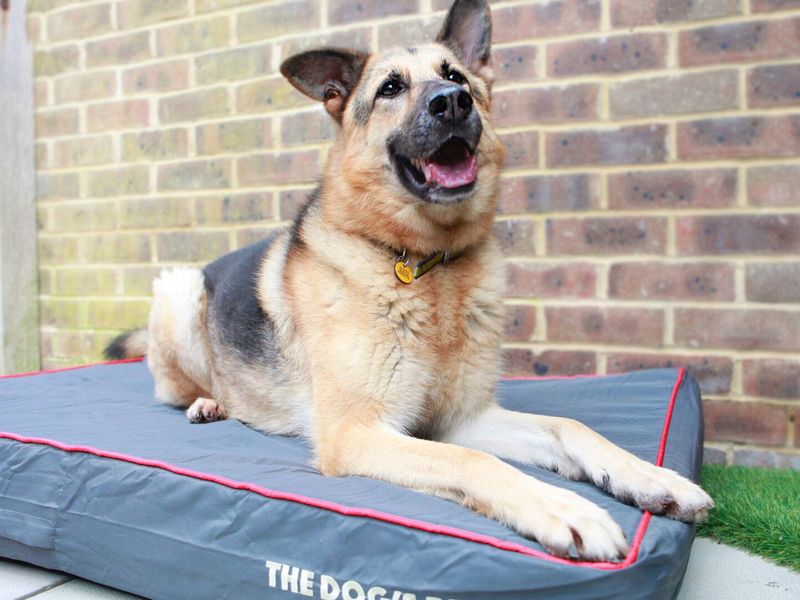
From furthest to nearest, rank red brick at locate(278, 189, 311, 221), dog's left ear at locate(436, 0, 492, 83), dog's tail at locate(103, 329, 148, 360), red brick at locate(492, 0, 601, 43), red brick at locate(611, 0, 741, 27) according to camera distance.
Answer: red brick at locate(278, 189, 311, 221) < dog's tail at locate(103, 329, 148, 360) < red brick at locate(492, 0, 601, 43) < red brick at locate(611, 0, 741, 27) < dog's left ear at locate(436, 0, 492, 83)

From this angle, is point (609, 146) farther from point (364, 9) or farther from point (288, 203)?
point (288, 203)

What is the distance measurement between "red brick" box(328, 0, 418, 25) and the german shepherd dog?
1.17 m

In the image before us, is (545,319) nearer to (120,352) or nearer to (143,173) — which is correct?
(120,352)

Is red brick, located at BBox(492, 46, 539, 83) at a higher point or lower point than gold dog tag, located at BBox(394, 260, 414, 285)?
higher

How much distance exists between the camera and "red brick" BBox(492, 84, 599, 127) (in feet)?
11.1

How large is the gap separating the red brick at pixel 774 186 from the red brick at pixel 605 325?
64cm

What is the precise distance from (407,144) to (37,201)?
3.70 meters

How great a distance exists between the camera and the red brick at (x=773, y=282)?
3049mm

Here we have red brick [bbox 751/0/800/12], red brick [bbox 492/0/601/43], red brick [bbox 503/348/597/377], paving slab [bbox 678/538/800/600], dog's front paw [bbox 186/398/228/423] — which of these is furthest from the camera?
red brick [bbox 503/348/597/377]

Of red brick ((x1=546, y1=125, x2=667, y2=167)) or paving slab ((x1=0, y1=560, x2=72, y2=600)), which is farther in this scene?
red brick ((x1=546, y1=125, x2=667, y2=167))

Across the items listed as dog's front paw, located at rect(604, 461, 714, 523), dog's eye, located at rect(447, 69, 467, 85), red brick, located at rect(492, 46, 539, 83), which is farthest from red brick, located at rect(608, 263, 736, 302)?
dog's front paw, located at rect(604, 461, 714, 523)

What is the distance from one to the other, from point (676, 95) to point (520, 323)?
126 cm

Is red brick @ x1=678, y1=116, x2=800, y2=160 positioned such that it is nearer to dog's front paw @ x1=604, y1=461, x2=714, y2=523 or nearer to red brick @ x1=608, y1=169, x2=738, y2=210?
red brick @ x1=608, y1=169, x2=738, y2=210

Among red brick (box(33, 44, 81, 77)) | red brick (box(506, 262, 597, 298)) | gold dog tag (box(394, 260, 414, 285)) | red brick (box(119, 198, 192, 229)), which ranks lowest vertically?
red brick (box(506, 262, 597, 298))
